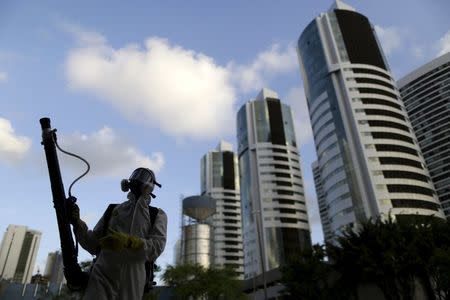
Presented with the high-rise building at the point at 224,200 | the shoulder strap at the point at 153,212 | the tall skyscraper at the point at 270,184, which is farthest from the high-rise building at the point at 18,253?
the shoulder strap at the point at 153,212

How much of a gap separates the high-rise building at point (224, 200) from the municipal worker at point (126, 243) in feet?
381

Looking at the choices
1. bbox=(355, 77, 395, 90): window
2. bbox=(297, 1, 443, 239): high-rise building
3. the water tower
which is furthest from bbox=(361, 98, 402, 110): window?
the water tower

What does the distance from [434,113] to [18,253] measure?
144569 mm

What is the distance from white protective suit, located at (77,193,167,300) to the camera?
3.57 m

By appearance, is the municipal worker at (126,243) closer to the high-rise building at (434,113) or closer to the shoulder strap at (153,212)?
the shoulder strap at (153,212)

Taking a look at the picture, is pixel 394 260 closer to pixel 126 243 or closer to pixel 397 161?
pixel 126 243

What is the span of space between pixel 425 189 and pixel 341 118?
64.2 feet

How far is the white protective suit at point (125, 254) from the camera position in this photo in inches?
141

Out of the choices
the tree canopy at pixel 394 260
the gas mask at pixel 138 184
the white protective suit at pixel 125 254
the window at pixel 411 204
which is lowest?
the white protective suit at pixel 125 254

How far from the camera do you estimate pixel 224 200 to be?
133 meters

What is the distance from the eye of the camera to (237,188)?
138 meters

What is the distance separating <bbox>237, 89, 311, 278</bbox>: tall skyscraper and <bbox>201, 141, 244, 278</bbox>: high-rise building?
20759 mm

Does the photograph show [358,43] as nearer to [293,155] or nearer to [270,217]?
[293,155]

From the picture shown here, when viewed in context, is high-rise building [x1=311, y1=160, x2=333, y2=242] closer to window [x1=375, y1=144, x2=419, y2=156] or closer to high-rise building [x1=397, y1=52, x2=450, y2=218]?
high-rise building [x1=397, y1=52, x2=450, y2=218]
